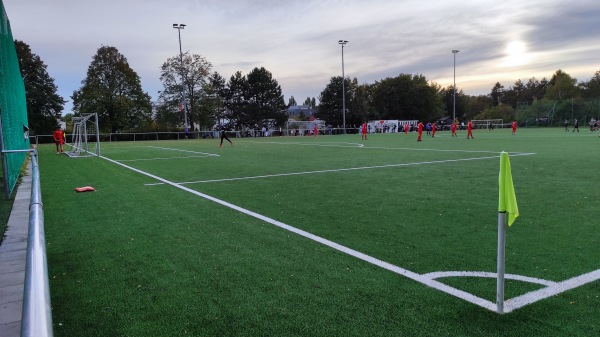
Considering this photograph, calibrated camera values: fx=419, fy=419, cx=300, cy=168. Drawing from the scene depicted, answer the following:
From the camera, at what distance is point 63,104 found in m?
63.4

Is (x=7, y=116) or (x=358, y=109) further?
(x=358, y=109)

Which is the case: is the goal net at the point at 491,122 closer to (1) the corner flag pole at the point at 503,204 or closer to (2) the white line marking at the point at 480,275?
(2) the white line marking at the point at 480,275

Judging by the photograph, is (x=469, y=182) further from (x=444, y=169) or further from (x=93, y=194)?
(x=93, y=194)

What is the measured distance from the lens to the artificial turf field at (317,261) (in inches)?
133

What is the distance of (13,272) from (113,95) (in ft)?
203

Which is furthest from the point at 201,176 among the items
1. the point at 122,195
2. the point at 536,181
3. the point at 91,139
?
the point at 91,139

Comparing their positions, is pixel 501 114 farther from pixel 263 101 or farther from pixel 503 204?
pixel 503 204

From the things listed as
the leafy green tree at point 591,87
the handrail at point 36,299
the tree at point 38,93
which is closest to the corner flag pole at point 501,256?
the handrail at point 36,299

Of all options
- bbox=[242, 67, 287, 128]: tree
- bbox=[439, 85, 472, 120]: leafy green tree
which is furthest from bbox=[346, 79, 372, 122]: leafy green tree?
bbox=[439, 85, 472, 120]: leafy green tree

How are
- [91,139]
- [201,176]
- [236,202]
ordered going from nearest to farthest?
1. [236,202]
2. [201,176]
3. [91,139]

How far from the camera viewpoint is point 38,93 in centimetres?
5834

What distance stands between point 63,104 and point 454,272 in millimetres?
70756

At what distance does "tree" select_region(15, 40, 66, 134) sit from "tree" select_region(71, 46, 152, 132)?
11.4ft

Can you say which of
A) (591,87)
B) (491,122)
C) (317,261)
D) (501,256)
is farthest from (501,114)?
(501,256)
